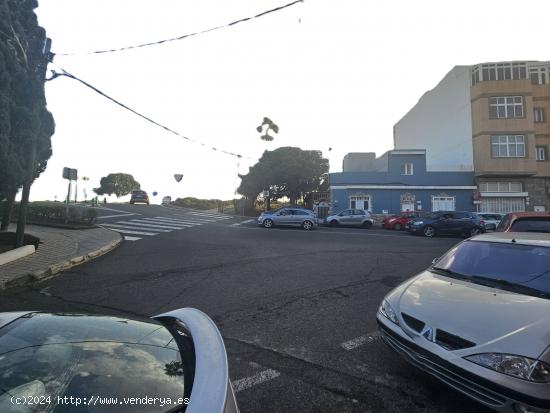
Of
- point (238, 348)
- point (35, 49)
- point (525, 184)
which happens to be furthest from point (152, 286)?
point (525, 184)

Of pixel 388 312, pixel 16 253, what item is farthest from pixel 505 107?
pixel 16 253

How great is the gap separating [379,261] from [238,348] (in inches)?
268

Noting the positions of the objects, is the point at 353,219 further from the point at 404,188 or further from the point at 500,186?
the point at 500,186

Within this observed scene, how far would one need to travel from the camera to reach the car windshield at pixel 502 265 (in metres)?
3.26

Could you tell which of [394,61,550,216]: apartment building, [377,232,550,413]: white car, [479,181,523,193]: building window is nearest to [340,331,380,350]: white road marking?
[377,232,550,413]: white car

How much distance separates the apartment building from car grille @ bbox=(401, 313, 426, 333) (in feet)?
105

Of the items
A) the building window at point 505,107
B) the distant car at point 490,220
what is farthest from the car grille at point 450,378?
the building window at point 505,107

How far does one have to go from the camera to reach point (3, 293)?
6145mm

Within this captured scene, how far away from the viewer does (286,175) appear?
36.3 metres

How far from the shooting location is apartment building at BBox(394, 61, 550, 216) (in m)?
29.4

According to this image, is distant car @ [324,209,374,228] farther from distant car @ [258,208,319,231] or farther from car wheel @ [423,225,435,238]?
car wheel @ [423,225,435,238]

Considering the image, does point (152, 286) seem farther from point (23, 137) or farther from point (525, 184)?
point (525, 184)

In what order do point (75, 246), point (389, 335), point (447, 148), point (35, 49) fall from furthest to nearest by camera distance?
point (447, 148) → point (75, 246) → point (35, 49) → point (389, 335)

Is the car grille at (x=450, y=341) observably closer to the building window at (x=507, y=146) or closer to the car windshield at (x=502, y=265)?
the car windshield at (x=502, y=265)
